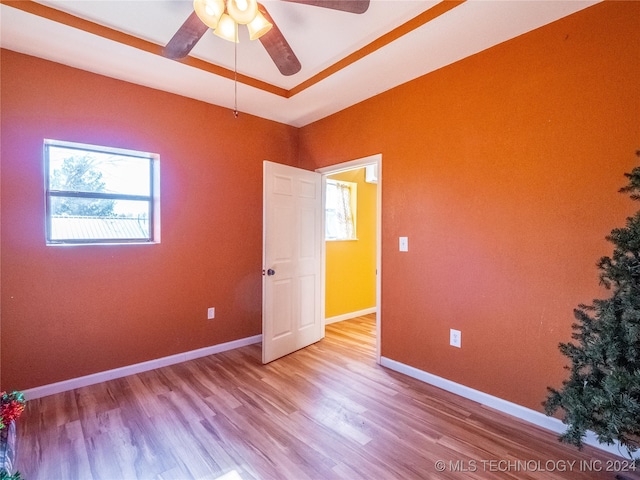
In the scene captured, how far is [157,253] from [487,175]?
9.47 ft

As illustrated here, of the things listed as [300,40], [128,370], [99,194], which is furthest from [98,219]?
[300,40]

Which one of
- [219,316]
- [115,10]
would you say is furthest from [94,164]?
[219,316]

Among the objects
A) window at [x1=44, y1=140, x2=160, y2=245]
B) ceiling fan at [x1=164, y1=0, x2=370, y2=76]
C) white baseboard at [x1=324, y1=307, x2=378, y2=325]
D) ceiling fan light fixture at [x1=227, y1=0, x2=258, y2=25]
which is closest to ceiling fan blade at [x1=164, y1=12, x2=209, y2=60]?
ceiling fan at [x1=164, y1=0, x2=370, y2=76]

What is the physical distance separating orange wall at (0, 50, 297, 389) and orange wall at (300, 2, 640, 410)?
1592mm

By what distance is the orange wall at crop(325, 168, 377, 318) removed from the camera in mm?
4297

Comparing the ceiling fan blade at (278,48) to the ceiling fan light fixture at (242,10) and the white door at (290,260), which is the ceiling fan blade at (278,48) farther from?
the white door at (290,260)

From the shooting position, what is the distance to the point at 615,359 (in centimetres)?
140

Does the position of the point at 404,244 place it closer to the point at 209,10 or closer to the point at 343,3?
the point at 343,3

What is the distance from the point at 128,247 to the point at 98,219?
337 millimetres

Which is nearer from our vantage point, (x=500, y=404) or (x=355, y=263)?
(x=500, y=404)

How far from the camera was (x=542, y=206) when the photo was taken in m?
1.99

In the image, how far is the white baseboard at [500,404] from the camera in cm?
181

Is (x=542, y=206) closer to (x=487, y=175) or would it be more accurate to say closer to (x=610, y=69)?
(x=487, y=175)

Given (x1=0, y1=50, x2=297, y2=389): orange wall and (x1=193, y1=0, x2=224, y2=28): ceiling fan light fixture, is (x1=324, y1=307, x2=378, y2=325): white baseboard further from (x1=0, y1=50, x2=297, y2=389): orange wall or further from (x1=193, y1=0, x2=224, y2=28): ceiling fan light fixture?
(x1=193, y1=0, x2=224, y2=28): ceiling fan light fixture
